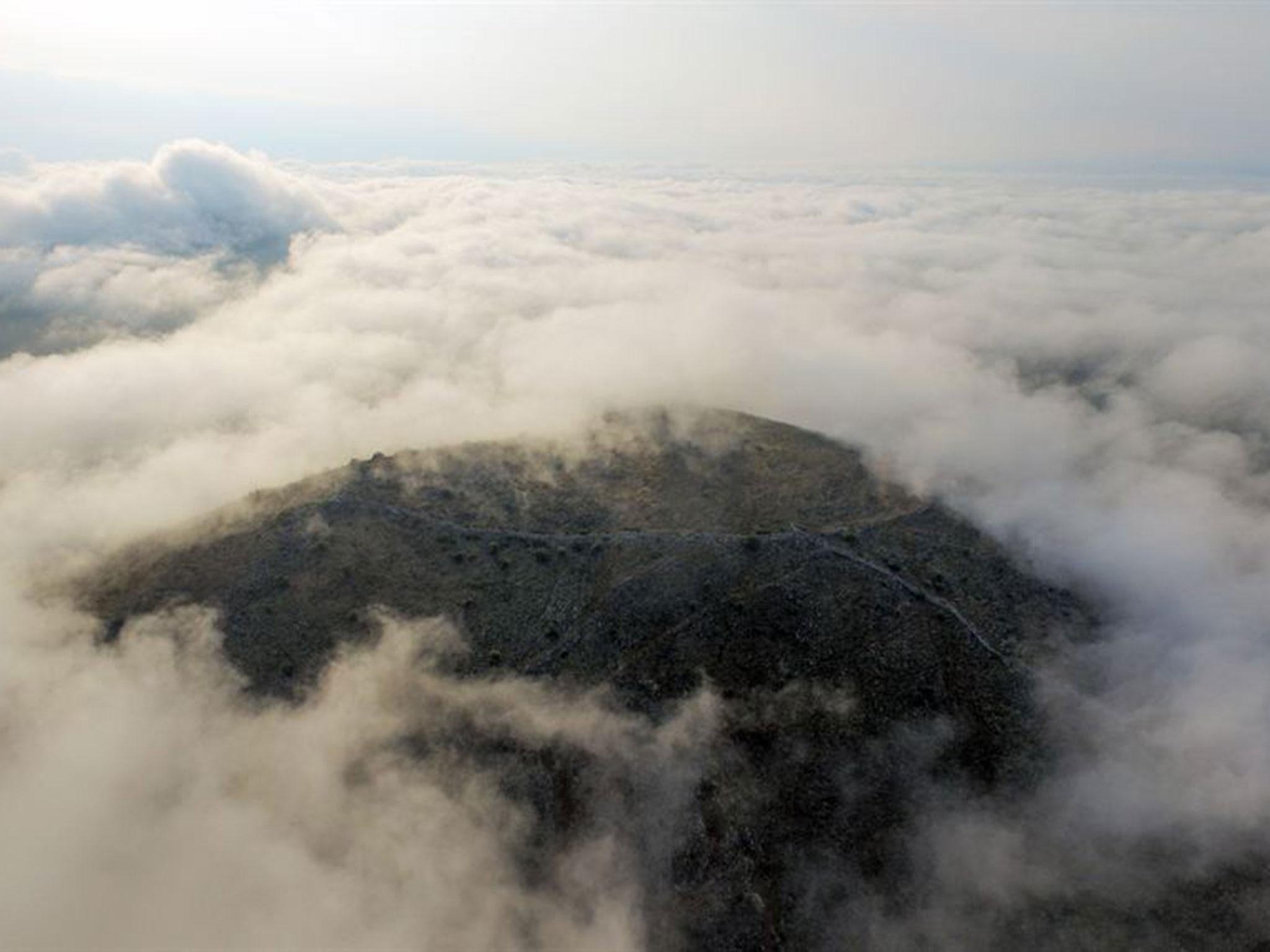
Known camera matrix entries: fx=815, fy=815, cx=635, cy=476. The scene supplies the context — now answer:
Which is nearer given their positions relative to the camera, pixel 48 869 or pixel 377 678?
pixel 48 869

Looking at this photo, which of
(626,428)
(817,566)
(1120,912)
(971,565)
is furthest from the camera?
→ (626,428)

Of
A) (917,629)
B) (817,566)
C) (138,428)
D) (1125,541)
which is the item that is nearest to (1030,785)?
(917,629)

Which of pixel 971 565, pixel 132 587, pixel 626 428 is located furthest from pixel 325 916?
pixel 626 428

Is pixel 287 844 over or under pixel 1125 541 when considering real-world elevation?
under

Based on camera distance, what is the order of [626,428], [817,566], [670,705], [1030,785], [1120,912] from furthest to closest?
[626,428], [817,566], [670,705], [1030,785], [1120,912]

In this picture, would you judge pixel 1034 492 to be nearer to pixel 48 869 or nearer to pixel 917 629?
pixel 917 629

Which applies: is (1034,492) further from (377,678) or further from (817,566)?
(377,678)
